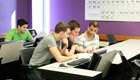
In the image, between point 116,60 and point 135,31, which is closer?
point 116,60

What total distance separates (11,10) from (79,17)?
75.2 inches

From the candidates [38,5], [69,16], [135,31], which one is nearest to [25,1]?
[38,5]

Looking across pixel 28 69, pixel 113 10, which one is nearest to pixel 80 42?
pixel 28 69

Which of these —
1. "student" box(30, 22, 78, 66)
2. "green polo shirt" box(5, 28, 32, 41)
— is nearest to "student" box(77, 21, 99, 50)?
"student" box(30, 22, 78, 66)

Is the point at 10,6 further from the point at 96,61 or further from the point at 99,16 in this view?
the point at 96,61

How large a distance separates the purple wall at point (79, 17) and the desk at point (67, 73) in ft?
13.5

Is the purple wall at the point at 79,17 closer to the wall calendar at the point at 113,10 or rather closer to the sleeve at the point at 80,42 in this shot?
the wall calendar at the point at 113,10

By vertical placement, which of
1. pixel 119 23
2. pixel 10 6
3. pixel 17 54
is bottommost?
pixel 17 54

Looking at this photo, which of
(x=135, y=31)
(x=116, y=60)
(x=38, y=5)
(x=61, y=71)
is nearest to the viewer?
(x=61, y=71)

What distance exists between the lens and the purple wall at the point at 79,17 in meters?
Result: 6.74

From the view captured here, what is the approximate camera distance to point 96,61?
9.61ft

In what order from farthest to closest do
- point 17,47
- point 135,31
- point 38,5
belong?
point 38,5 → point 135,31 → point 17,47

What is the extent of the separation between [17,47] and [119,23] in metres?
3.42

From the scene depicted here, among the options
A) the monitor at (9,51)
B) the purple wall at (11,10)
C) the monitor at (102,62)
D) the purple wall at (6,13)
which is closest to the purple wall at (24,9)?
the purple wall at (11,10)
